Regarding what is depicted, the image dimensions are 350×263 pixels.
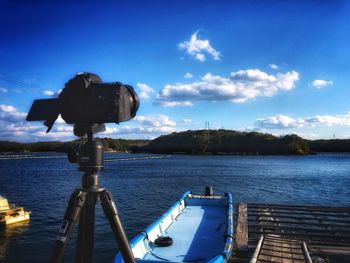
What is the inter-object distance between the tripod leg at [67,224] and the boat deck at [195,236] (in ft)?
24.8

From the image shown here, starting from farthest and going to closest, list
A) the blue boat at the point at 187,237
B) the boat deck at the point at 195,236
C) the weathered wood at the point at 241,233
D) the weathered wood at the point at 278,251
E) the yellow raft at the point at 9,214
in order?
the yellow raft at the point at 9,214
the weathered wood at the point at 241,233
the boat deck at the point at 195,236
the blue boat at the point at 187,237
the weathered wood at the point at 278,251

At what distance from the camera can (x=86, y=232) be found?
3.87 meters

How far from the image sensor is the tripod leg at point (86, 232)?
384cm

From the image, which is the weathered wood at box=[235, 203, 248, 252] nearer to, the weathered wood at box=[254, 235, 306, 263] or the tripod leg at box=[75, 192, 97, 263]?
the weathered wood at box=[254, 235, 306, 263]

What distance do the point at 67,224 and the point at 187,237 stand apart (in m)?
10.3

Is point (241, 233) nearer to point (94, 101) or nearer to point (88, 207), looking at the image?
point (88, 207)

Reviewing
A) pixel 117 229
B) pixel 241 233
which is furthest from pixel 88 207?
pixel 241 233

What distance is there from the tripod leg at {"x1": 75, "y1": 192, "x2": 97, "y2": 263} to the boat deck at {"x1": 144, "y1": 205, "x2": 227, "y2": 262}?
7.31 meters

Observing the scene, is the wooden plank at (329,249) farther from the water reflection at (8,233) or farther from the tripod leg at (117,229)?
the water reflection at (8,233)

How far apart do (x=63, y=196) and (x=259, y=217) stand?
85.7ft

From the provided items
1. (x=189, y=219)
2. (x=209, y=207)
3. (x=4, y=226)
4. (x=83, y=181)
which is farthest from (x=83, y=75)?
(x=4, y=226)

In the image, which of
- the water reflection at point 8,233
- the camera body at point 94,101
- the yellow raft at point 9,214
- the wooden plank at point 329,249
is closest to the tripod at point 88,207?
the camera body at point 94,101

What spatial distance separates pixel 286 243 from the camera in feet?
40.4

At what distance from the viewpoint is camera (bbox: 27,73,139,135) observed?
354 cm
